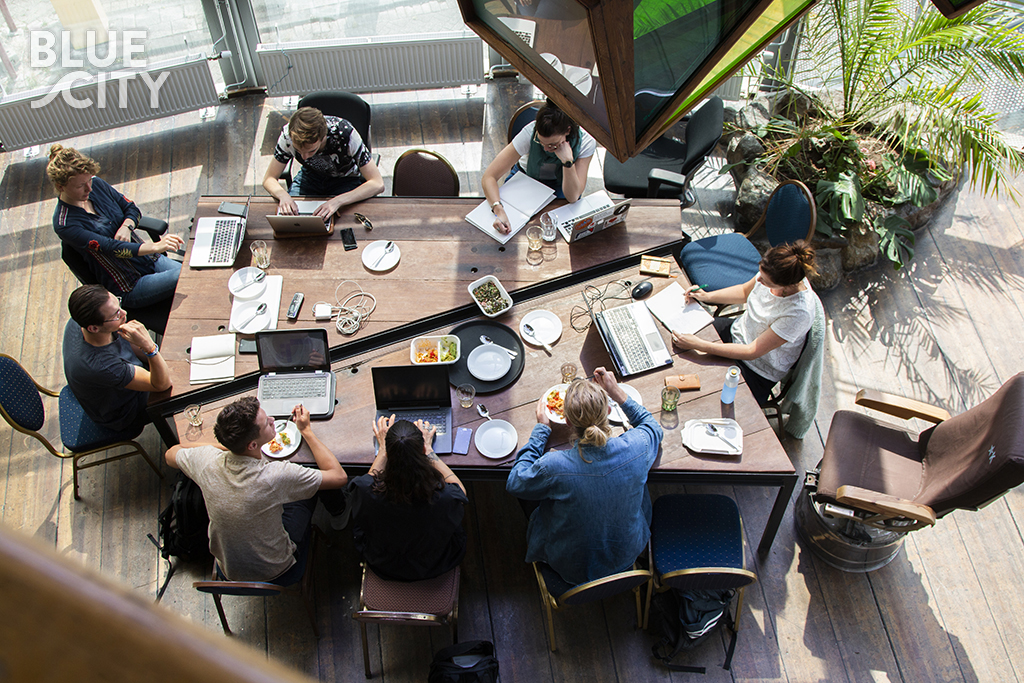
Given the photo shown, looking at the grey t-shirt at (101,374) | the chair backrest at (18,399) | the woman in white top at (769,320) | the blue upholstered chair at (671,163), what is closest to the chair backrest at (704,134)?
the blue upholstered chair at (671,163)

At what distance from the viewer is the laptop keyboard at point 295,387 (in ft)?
11.2

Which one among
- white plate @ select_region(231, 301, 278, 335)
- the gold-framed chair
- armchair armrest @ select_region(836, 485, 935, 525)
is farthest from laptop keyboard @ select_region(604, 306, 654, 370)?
white plate @ select_region(231, 301, 278, 335)

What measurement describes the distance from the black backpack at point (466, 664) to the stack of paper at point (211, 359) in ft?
5.49

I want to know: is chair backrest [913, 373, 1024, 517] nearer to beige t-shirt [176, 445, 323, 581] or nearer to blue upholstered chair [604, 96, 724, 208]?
blue upholstered chair [604, 96, 724, 208]

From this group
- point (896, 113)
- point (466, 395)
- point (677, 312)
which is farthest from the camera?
point (896, 113)

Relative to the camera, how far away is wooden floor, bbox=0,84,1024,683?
346 cm

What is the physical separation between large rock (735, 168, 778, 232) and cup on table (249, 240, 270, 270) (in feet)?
10.7

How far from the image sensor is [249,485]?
292 cm

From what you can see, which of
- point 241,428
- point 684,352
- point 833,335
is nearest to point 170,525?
point 241,428

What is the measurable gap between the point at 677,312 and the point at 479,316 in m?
1.04

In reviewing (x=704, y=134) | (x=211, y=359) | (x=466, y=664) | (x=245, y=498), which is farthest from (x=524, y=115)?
(x=466, y=664)

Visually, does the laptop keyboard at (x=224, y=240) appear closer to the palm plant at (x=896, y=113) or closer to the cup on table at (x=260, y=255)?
the cup on table at (x=260, y=255)

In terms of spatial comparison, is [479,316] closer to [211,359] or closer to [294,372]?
[294,372]

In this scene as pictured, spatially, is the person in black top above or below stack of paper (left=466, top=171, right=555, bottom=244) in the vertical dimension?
below
